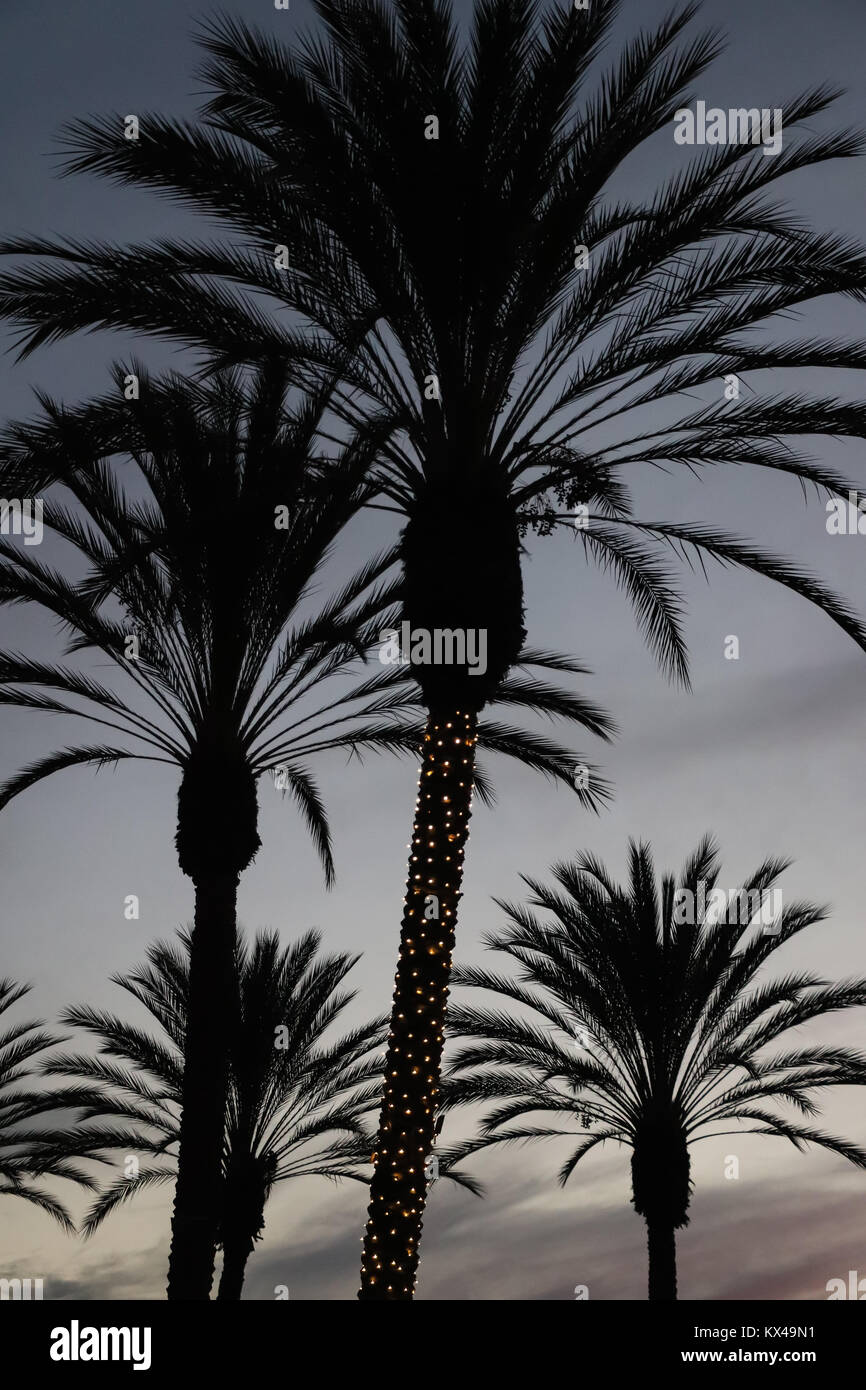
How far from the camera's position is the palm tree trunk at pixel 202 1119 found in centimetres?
1278

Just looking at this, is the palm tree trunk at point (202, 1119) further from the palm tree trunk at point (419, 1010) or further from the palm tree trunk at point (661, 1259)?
the palm tree trunk at point (661, 1259)

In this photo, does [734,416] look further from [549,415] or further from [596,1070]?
[596,1070]

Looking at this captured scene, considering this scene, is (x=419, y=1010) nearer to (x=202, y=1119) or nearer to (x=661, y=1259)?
(x=202, y=1119)

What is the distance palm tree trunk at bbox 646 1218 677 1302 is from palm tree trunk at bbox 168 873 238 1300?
7.37 metres

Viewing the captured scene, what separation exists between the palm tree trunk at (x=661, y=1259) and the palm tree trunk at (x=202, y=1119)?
737 centimetres

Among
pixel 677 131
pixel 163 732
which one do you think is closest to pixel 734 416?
pixel 677 131

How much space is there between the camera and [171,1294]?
12773 mm

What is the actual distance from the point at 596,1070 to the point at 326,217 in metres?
11.9

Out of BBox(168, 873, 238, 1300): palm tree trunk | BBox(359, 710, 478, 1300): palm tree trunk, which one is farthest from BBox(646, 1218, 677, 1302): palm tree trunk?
BBox(359, 710, 478, 1300): palm tree trunk

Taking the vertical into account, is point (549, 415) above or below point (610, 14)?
below

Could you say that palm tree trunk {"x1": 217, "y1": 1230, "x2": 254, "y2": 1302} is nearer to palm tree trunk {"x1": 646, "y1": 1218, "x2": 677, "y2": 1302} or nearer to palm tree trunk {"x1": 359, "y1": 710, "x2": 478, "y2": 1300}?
palm tree trunk {"x1": 646, "y1": 1218, "x2": 677, "y2": 1302}

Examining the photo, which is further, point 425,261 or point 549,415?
point 549,415

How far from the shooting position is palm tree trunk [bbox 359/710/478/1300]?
10078mm
